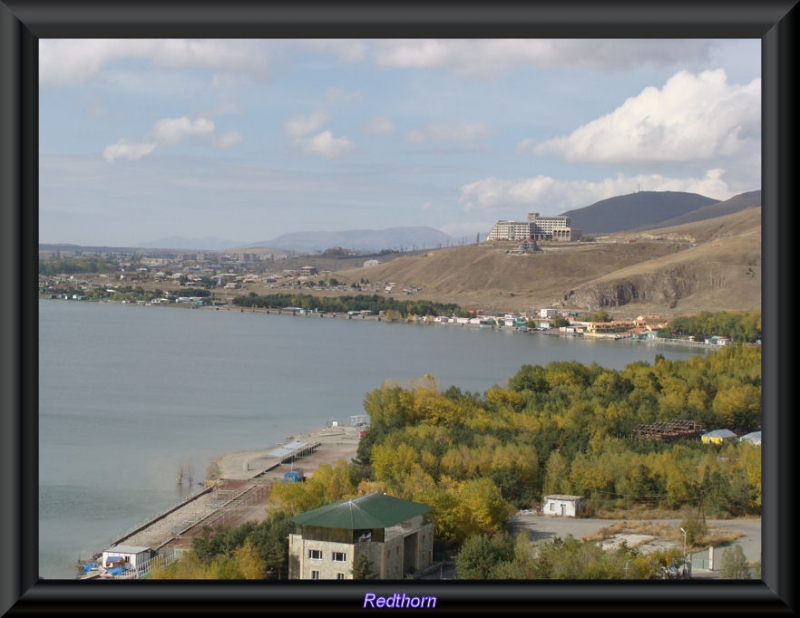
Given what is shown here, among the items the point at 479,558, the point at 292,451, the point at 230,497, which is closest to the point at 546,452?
the point at 230,497

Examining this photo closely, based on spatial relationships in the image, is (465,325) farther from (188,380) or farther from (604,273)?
(188,380)

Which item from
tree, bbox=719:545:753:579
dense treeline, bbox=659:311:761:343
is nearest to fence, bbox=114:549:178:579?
tree, bbox=719:545:753:579

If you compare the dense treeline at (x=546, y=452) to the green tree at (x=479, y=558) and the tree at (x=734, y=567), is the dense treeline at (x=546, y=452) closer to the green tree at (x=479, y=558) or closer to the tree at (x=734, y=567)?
the green tree at (x=479, y=558)

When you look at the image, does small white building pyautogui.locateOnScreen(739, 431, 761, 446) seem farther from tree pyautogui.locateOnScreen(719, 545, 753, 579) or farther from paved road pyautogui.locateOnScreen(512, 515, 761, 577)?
tree pyautogui.locateOnScreen(719, 545, 753, 579)

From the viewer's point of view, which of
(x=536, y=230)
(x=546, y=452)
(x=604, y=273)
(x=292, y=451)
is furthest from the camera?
(x=536, y=230)

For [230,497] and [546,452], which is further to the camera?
[230,497]
